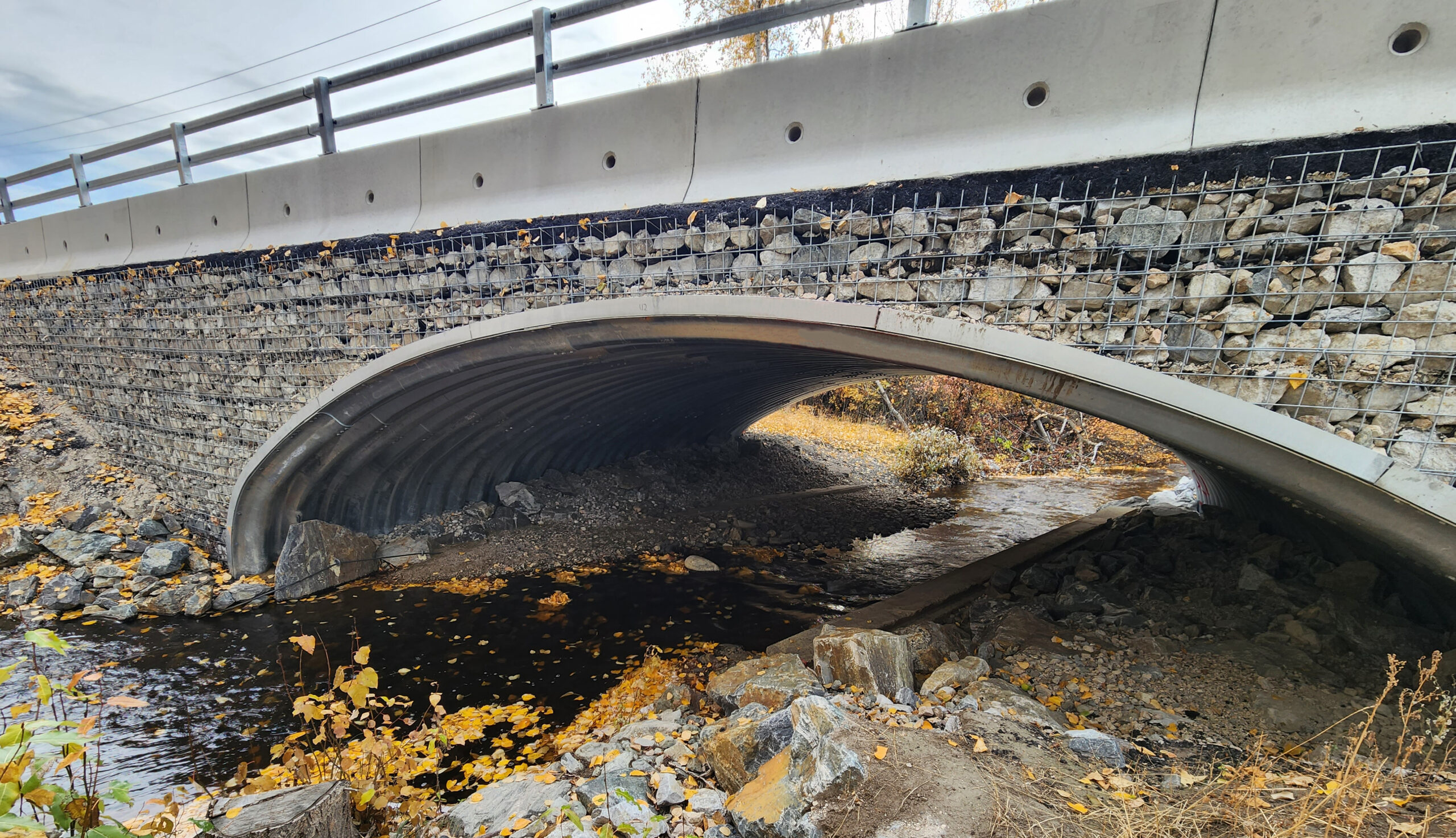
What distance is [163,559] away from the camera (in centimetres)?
802

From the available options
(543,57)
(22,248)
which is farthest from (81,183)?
(543,57)

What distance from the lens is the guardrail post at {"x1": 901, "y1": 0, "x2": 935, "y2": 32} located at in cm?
431

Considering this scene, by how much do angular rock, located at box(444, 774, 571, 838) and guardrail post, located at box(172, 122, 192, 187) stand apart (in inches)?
361

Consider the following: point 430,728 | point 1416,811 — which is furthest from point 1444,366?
point 430,728

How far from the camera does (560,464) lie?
1121 centimetres

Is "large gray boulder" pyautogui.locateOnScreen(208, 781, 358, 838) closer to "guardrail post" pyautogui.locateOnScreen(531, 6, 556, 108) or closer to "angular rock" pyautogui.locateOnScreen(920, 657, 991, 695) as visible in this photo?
"angular rock" pyautogui.locateOnScreen(920, 657, 991, 695)

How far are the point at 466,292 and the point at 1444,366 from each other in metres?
7.26

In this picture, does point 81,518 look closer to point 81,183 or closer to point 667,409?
point 81,183

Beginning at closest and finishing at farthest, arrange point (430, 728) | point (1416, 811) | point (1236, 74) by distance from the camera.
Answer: point (1416, 811) < point (1236, 74) < point (430, 728)

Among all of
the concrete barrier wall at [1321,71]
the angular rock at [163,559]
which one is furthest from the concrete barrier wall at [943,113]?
the angular rock at [163,559]

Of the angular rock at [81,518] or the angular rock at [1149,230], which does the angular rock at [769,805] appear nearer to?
the angular rock at [1149,230]

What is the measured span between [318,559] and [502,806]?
6158 millimetres

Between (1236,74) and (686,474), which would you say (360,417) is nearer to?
(686,474)

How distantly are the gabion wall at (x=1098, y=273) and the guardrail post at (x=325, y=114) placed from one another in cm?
117
